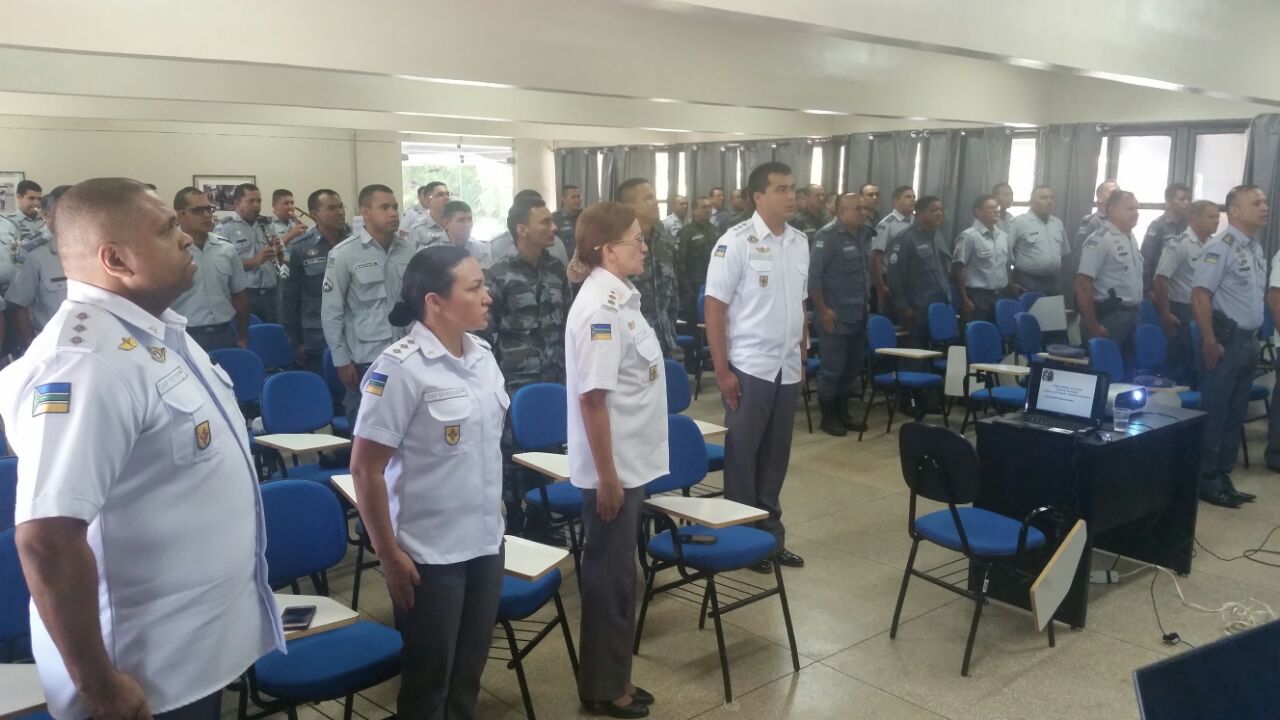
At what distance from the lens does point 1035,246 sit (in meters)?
8.20

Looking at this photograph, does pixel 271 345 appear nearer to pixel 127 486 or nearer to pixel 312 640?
pixel 312 640

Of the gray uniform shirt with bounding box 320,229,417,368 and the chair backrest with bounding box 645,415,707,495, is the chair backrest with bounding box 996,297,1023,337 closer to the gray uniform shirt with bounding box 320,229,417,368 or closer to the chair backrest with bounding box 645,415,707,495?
the chair backrest with bounding box 645,415,707,495

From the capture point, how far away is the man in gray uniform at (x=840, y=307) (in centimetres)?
676

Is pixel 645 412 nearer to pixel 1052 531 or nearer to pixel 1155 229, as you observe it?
pixel 1052 531

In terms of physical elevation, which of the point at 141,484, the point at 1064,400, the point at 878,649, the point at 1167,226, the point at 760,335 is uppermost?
the point at 1167,226

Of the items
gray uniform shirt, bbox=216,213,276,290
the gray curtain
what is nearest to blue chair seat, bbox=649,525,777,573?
gray uniform shirt, bbox=216,213,276,290

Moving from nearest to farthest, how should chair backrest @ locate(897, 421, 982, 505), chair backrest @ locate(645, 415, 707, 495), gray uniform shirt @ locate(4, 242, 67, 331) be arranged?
chair backrest @ locate(897, 421, 982, 505)
chair backrest @ locate(645, 415, 707, 495)
gray uniform shirt @ locate(4, 242, 67, 331)

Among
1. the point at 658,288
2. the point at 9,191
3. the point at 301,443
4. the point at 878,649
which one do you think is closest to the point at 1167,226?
the point at 658,288

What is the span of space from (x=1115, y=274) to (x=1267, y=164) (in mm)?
2998

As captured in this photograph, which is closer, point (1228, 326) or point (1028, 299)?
Answer: point (1228, 326)

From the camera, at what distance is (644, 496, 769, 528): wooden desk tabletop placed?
9.66ft

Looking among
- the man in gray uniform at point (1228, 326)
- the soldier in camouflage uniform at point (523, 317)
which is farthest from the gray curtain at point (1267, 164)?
the soldier in camouflage uniform at point (523, 317)

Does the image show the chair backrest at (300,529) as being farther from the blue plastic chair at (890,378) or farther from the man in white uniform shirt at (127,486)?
the blue plastic chair at (890,378)

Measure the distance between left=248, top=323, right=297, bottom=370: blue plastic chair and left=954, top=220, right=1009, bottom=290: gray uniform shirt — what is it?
17.6 ft
